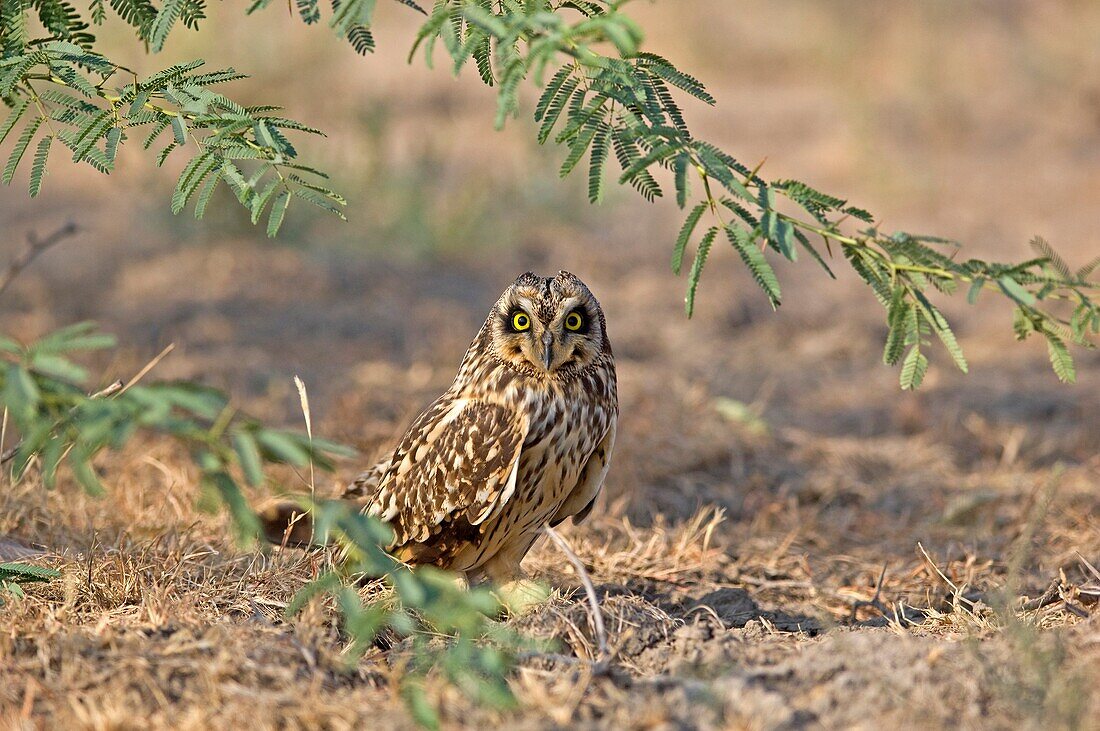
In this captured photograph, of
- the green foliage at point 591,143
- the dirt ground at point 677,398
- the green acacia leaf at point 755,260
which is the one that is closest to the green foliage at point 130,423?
the dirt ground at point 677,398

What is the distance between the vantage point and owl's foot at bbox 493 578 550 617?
10.7ft

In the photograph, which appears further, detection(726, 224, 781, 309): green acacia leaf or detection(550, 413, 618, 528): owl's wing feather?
detection(550, 413, 618, 528): owl's wing feather

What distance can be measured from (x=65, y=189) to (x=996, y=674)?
9794 millimetres

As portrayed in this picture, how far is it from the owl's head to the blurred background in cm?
136

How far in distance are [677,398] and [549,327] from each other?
281 cm

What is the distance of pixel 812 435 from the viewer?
634cm

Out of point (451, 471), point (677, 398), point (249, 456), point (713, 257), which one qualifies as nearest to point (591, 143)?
point (451, 471)

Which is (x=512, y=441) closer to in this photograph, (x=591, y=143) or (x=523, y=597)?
(x=523, y=597)

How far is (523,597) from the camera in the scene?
11.3 feet

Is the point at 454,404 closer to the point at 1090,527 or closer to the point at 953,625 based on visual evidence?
the point at 953,625

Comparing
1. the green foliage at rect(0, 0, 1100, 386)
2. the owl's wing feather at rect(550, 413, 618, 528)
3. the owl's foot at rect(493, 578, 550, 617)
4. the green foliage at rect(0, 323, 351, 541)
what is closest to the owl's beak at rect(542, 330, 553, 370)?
the owl's wing feather at rect(550, 413, 618, 528)

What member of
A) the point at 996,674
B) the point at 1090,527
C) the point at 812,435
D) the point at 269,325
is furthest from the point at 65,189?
the point at 996,674

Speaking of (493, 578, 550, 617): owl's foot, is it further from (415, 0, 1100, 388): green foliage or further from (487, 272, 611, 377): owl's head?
(415, 0, 1100, 388): green foliage

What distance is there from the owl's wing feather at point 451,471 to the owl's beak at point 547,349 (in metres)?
0.20
